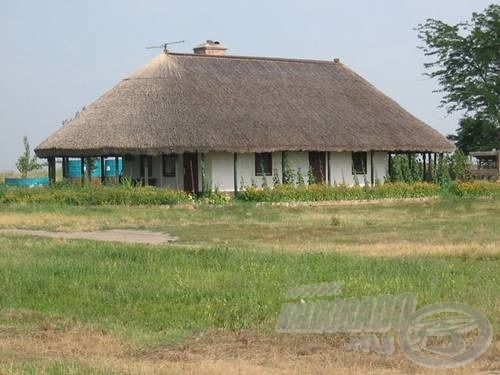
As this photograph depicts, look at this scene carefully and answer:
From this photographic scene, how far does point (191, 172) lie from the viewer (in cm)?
3809

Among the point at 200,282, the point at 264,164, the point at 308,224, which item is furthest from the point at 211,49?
the point at 200,282

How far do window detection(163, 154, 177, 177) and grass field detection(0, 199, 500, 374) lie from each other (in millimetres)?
15493

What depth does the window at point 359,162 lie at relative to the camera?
1684 inches

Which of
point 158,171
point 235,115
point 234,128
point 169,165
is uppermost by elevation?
point 235,115

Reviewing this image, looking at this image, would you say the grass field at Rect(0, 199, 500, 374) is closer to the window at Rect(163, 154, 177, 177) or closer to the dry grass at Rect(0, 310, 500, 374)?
the dry grass at Rect(0, 310, 500, 374)

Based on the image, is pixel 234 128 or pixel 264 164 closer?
pixel 234 128

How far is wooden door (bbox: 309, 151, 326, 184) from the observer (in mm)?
41250

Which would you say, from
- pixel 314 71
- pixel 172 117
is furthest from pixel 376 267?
pixel 314 71

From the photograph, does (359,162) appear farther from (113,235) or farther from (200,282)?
(200,282)

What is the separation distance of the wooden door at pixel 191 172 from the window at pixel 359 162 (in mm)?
8144

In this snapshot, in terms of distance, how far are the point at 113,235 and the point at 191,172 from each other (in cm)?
1484

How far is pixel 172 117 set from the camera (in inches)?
1465
